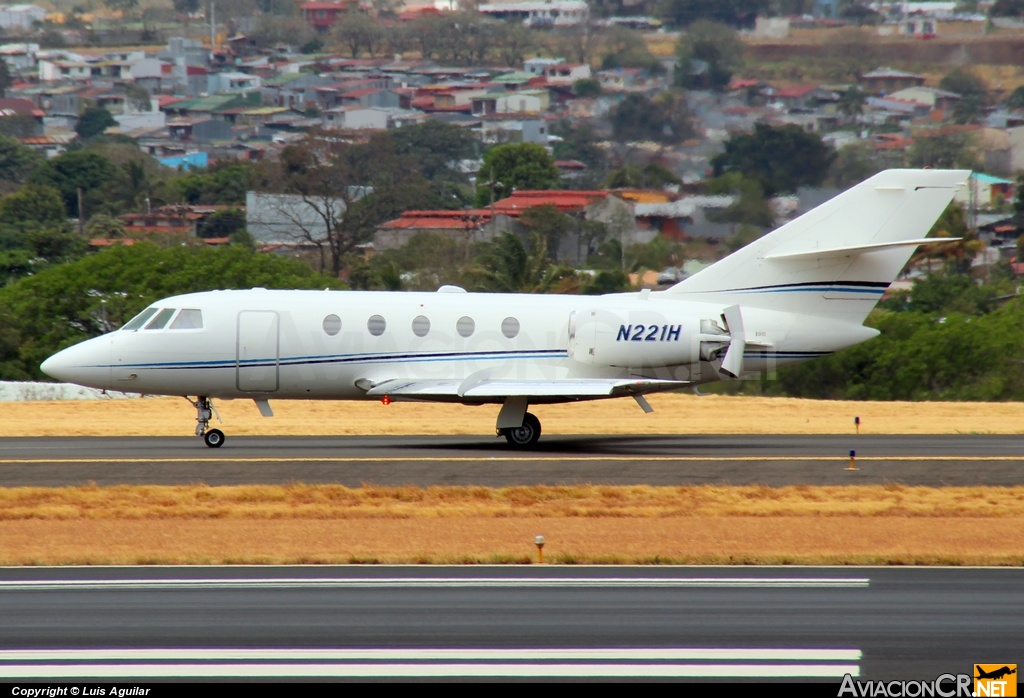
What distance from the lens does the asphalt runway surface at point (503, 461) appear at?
72.7 ft

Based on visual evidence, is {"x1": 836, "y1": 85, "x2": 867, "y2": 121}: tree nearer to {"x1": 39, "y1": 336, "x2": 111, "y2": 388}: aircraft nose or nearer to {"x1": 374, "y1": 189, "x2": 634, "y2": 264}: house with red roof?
{"x1": 374, "y1": 189, "x2": 634, "y2": 264}: house with red roof

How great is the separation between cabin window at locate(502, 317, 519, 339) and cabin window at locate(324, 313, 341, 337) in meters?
3.07

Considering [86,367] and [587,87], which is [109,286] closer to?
[86,367]

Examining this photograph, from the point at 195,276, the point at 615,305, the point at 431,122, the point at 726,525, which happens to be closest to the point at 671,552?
the point at 726,525

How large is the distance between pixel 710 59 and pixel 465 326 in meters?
132

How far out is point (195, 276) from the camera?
45.6 meters

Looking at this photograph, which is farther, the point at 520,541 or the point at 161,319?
the point at 161,319

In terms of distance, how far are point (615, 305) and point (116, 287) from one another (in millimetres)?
24259

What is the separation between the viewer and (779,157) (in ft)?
309

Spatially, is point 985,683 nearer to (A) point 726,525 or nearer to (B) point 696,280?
(A) point 726,525

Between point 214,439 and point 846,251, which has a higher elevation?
point 846,251

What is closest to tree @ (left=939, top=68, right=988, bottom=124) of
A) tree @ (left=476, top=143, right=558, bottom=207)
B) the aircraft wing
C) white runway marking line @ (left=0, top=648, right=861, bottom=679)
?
tree @ (left=476, top=143, right=558, bottom=207)

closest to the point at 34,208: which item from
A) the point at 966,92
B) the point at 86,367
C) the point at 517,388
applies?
the point at 86,367

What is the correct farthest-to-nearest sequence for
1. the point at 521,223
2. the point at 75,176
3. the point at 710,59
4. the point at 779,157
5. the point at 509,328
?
the point at 710,59 < the point at 75,176 < the point at 779,157 < the point at 521,223 < the point at 509,328
